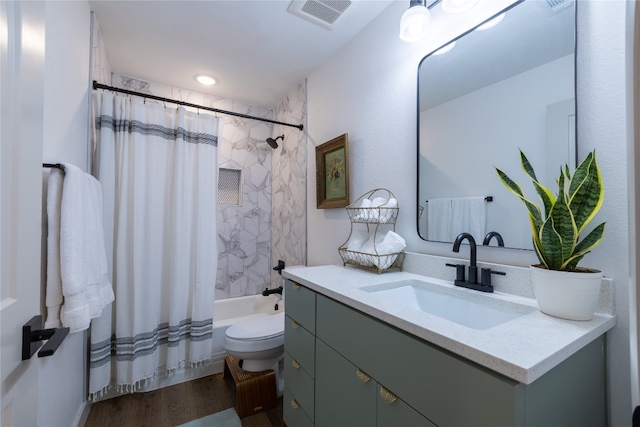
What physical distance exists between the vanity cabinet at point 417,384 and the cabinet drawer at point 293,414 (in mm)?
67

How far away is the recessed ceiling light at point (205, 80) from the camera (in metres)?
2.39

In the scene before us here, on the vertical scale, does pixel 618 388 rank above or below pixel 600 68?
below

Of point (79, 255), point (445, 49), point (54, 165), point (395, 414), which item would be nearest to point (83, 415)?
point (79, 255)

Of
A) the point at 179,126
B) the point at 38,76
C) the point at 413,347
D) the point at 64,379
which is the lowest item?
the point at 64,379

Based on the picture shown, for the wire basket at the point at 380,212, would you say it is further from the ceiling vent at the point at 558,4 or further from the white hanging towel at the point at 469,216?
the ceiling vent at the point at 558,4

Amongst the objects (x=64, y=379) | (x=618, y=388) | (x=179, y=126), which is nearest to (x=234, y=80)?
(x=179, y=126)

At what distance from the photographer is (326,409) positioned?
1112 mm

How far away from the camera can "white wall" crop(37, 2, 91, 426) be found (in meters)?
1.09

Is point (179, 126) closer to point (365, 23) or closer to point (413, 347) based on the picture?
point (365, 23)

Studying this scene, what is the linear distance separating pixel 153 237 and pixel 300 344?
132 cm

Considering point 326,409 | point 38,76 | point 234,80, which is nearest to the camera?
point 38,76

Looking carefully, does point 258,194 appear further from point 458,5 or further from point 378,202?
point 458,5

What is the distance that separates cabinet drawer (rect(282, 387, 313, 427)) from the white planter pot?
108 cm

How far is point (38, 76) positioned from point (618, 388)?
70.9 inches
